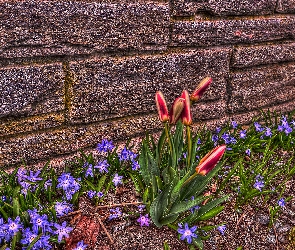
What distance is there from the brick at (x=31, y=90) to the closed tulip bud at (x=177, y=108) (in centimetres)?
70

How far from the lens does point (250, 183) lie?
2.16 m

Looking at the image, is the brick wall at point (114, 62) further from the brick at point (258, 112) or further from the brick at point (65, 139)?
the brick at point (258, 112)

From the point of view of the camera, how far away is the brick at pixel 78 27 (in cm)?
175

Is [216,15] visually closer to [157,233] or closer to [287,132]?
[287,132]

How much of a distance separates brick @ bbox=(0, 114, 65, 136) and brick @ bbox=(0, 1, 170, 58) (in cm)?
33

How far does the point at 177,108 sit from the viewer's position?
4.93 feet

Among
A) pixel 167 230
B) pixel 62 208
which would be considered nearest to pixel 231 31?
pixel 167 230

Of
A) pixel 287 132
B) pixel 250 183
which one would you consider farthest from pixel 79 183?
pixel 287 132

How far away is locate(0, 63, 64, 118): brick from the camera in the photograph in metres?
1.83

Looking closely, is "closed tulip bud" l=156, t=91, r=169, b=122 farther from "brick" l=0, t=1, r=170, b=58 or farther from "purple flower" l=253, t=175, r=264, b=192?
"purple flower" l=253, t=175, r=264, b=192

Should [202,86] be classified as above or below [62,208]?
above

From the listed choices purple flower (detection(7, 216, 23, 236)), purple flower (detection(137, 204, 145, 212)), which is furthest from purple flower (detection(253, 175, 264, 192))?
purple flower (detection(7, 216, 23, 236))

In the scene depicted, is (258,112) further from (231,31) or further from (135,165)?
(135,165)

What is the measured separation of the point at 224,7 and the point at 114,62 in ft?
2.54
